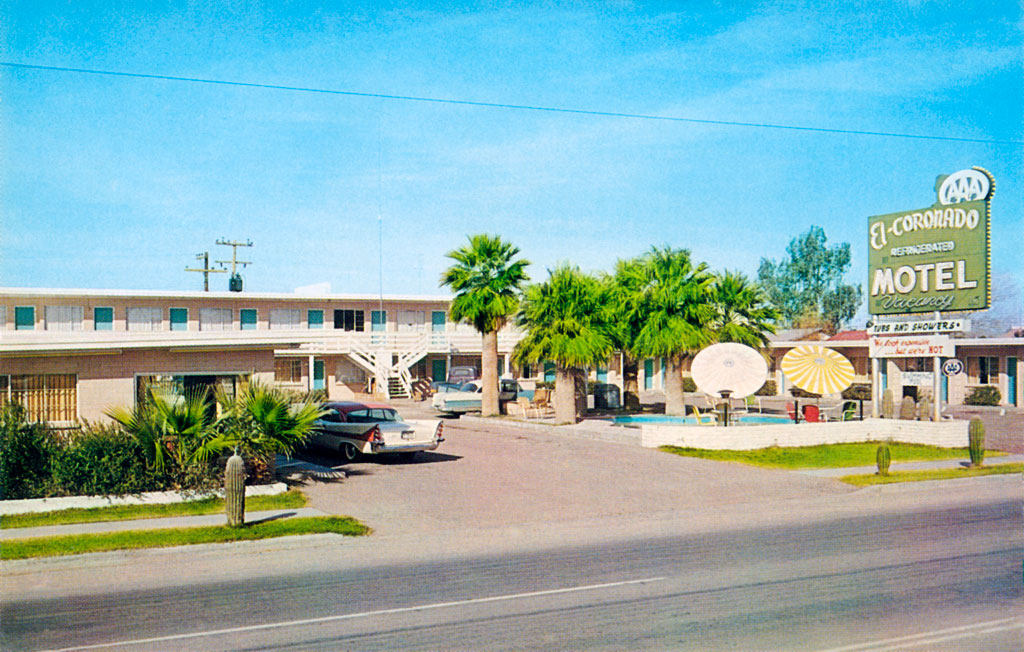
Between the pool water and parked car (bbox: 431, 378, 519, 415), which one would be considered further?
parked car (bbox: 431, 378, 519, 415)

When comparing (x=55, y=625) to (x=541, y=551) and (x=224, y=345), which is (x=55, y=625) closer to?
(x=541, y=551)

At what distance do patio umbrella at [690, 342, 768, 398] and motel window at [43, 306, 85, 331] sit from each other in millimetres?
33102

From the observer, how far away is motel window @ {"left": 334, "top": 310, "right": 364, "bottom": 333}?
5344cm

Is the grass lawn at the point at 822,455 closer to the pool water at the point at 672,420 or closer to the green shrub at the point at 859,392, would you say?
the pool water at the point at 672,420

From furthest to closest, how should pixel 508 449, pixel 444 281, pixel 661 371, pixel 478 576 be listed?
pixel 661 371 → pixel 444 281 → pixel 508 449 → pixel 478 576

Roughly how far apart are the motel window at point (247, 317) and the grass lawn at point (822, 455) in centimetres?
3154

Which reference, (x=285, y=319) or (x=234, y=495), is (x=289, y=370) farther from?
(x=234, y=495)

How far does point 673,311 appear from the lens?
36.2 meters

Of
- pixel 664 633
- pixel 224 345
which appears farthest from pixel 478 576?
pixel 224 345

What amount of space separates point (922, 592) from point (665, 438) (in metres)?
15.9

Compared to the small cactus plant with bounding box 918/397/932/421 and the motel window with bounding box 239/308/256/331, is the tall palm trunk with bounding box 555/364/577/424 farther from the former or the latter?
the motel window with bounding box 239/308/256/331

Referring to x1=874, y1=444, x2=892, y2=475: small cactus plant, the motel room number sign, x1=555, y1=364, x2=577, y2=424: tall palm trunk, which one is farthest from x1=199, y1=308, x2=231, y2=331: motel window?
x1=874, y1=444, x2=892, y2=475: small cactus plant

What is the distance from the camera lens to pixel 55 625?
8852 millimetres

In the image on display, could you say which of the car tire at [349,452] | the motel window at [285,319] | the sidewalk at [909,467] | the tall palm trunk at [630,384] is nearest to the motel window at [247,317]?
the motel window at [285,319]
